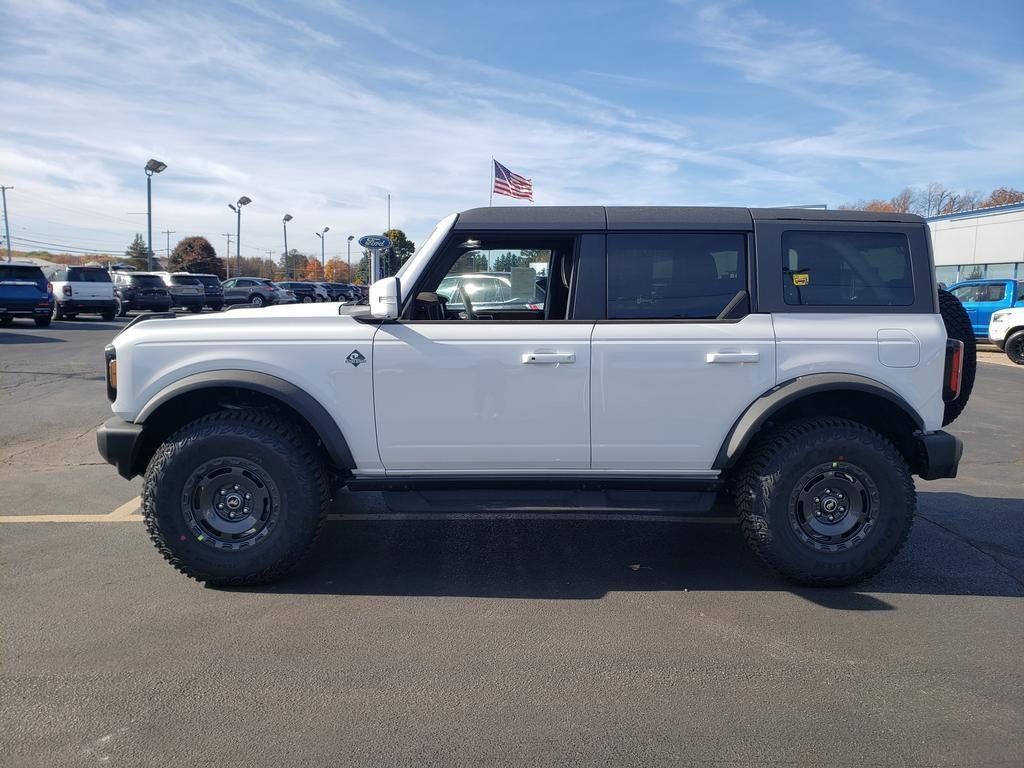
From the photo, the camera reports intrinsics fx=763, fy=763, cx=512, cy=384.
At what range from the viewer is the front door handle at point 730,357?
396 centimetres

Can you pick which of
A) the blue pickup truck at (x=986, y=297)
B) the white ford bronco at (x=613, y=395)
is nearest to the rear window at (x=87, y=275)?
the white ford bronco at (x=613, y=395)

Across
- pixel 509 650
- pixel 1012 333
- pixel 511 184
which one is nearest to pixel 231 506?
pixel 509 650

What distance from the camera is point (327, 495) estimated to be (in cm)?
411

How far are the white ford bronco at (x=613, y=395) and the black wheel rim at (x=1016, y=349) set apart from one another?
14.3m

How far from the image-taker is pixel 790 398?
12.8ft

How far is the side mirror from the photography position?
12.9 ft

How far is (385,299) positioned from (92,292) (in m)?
23.3

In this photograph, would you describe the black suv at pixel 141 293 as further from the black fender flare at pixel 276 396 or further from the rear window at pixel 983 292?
the black fender flare at pixel 276 396

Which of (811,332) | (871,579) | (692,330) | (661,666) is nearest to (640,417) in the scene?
(692,330)

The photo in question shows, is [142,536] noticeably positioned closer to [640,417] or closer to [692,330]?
[640,417]

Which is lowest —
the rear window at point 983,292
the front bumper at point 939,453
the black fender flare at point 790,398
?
the front bumper at point 939,453

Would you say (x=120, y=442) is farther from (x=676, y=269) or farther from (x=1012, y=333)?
(x=1012, y=333)

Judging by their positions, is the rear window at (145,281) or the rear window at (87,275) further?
the rear window at (145,281)

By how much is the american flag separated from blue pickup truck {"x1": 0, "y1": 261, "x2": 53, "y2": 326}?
12850 millimetres
